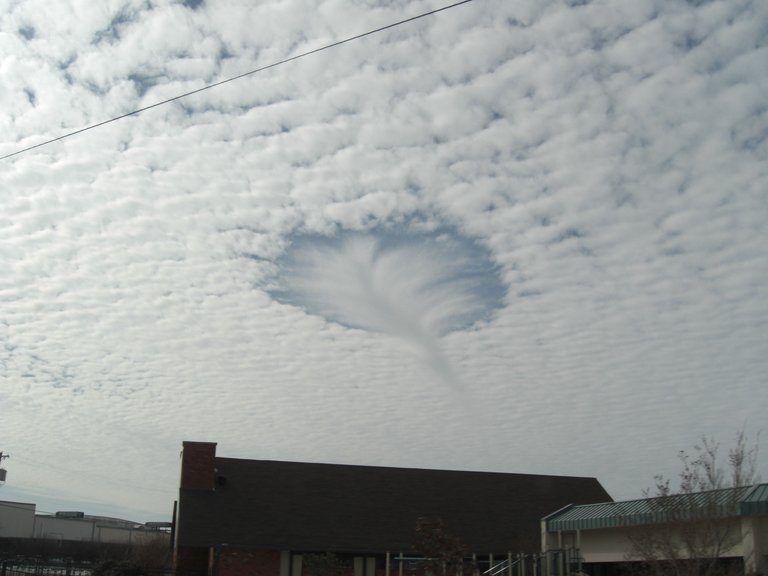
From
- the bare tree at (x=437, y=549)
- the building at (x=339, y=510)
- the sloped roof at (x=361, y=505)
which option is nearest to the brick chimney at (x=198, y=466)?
the building at (x=339, y=510)

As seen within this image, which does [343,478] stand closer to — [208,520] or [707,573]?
[208,520]

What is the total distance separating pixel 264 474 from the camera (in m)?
37.3

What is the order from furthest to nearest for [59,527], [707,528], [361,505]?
1. [59,527]
2. [361,505]
3. [707,528]

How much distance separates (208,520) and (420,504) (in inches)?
376

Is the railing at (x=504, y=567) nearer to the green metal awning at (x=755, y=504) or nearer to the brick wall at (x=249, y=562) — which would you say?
the green metal awning at (x=755, y=504)

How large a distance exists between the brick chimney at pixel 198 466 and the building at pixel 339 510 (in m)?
0.04

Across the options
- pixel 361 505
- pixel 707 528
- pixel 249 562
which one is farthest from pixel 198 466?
pixel 707 528

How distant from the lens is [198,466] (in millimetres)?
35594

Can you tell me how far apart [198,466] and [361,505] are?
23.4 feet

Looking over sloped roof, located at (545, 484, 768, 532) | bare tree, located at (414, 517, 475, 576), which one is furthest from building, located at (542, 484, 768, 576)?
bare tree, located at (414, 517, 475, 576)

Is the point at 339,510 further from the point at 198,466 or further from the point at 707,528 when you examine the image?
the point at 707,528

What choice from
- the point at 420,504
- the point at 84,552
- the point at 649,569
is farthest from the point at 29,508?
the point at 649,569

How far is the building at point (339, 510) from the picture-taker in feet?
106

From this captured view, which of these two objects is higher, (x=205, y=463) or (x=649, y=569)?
(x=205, y=463)
